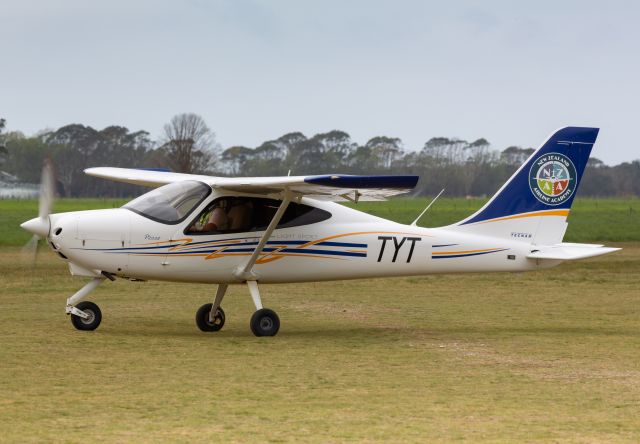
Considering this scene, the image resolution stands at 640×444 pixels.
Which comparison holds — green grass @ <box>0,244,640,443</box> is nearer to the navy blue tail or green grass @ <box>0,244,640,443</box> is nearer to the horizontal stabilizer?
the horizontal stabilizer

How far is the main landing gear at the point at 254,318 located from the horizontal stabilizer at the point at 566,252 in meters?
3.84

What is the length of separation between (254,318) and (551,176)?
15.8 ft

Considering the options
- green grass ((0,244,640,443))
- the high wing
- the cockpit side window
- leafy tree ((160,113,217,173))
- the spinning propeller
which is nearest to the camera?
green grass ((0,244,640,443))

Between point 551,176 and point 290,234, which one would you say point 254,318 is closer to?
point 290,234

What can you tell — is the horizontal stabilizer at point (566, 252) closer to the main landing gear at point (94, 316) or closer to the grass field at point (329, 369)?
the grass field at point (329, 369)

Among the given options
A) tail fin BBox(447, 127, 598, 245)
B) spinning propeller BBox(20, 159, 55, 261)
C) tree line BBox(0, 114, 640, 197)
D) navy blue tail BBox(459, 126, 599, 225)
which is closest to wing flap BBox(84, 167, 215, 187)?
spinning propeller BBox(20, 159, 55, 261)

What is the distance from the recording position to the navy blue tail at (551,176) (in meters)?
16.1

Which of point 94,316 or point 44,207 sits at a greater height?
point 44,207

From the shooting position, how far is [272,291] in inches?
855

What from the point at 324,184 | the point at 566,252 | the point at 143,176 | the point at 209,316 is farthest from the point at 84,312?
the point at 566,252

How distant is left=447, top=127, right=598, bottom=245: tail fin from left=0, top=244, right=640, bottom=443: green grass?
1.41 m

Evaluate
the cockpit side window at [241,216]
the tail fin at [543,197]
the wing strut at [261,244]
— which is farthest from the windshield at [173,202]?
the tail fin at [543,197]

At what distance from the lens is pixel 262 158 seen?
116875mm

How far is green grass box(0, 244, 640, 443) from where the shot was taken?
855 cm
